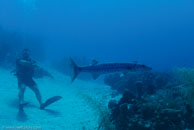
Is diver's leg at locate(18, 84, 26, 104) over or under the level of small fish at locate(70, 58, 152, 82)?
under

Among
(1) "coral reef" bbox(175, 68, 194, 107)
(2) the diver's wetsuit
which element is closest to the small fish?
(1) "coral reef" bbox(175, 68, 194, 107)

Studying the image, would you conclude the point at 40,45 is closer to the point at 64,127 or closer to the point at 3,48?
the point at 3,48

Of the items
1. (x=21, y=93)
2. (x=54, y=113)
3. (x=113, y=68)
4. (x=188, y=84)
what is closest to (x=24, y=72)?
(x=21, y=93)

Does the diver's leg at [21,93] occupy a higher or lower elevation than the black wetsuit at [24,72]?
lower

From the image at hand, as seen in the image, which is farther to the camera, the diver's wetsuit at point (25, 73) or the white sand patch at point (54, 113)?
the diver's wetsuit at point (25, 73)

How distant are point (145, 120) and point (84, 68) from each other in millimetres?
2902

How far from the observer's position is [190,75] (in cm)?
778

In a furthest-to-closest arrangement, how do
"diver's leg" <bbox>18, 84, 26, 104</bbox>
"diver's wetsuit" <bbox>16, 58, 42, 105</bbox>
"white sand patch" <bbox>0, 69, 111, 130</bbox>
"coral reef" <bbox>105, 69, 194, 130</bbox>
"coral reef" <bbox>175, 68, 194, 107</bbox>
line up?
"diver's wetsuit" <bbox>16, 58, 42, 105</bbox> < "diver's leg" <bbox>18, 84, 26, 104</bbox> < "white sand patch" <bbox>0, 69, 111, 130</bbox> < "coral reef" <bbox>175, 68, 194, 107</bbox> < "coral reef" <bbox>105, 69, 194, 130</bbox>

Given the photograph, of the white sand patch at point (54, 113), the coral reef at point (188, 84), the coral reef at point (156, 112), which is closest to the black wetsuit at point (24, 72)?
the white sand patch at point (54, 113)

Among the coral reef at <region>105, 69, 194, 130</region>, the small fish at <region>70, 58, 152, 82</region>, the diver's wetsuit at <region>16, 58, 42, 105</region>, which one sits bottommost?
the coral reef at <region>105, 69, 194, 130</region>

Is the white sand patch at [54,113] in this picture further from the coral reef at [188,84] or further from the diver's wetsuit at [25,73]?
the coral reef at [188,84]

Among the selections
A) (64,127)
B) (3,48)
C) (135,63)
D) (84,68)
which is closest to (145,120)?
(135,63)

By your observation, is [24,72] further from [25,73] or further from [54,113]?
[54,113]

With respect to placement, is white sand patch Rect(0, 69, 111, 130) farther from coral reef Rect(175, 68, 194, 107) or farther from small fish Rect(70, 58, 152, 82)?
coral reef Rect(175, 68, 194, 107)
